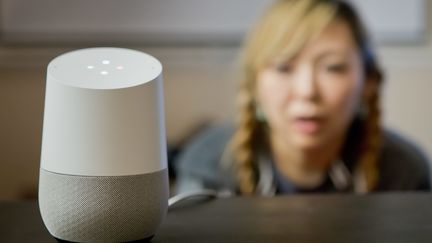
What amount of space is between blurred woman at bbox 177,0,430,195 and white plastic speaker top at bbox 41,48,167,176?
0.74 m

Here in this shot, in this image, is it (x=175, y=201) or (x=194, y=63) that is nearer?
(x=175, y=201)

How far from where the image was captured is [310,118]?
1181mm

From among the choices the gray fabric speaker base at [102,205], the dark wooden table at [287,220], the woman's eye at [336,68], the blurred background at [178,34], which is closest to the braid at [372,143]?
the woman's eye at [336,68]

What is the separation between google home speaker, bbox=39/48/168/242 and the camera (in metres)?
0.44

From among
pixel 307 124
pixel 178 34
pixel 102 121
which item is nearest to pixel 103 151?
pixel 102 121

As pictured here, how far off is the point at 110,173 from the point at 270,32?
879 mm

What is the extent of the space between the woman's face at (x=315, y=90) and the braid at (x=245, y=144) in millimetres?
37

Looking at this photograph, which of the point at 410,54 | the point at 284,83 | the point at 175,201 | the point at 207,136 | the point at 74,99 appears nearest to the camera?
the point at 74,99

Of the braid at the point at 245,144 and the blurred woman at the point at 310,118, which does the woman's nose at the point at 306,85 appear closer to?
the blurred woman at the point at 310,118

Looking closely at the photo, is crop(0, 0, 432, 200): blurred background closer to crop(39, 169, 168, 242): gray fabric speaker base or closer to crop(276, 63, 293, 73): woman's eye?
crop(276, 63, 293, 73): woman's eye

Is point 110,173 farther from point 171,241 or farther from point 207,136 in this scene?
point 207,136

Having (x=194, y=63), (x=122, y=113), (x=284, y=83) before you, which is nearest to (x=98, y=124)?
(x=122, y=113)

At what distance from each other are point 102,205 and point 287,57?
2.68 feet

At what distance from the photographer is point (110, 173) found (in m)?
0.45
